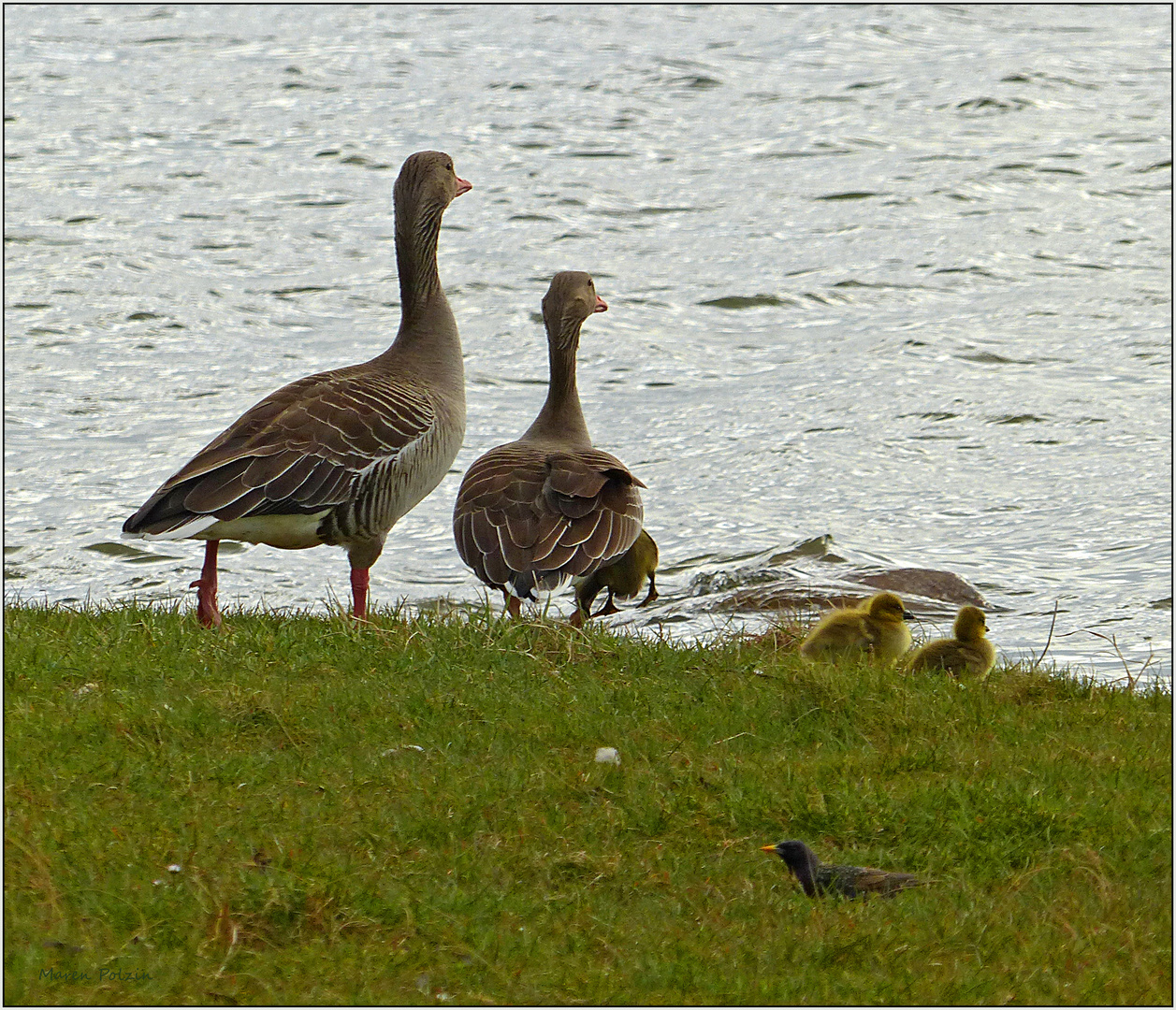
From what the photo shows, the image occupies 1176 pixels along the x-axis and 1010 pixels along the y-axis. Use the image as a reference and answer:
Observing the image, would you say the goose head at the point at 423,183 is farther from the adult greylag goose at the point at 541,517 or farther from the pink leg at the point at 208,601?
the pink leg at the point at 208,601

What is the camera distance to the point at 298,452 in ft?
30.4

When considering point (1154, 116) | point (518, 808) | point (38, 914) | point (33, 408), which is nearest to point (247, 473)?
point (518, 808)

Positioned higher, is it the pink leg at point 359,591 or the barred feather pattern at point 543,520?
the barred feather pattern at point 543,520

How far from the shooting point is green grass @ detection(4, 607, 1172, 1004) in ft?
16.4

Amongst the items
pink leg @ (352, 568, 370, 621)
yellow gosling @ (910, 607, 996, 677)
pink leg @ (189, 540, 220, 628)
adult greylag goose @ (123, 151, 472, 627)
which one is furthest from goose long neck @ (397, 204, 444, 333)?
yellow gosling @ (910, 607, 996, 677)

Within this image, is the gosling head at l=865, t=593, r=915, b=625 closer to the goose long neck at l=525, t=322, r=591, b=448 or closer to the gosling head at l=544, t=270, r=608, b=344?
the goose long neck at l=525, t=322, r=591, b=448

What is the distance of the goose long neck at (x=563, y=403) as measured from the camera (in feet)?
36.9

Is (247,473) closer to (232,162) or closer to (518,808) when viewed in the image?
(518,808)

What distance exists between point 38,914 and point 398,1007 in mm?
1299

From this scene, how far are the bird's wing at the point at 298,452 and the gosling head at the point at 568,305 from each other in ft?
5.59

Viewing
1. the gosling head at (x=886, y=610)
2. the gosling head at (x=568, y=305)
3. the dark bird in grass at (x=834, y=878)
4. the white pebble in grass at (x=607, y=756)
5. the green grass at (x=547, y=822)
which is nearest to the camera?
the green grass at (x=547, y=822)

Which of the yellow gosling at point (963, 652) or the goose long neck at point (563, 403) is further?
the goose long neck at point (563, 403)
